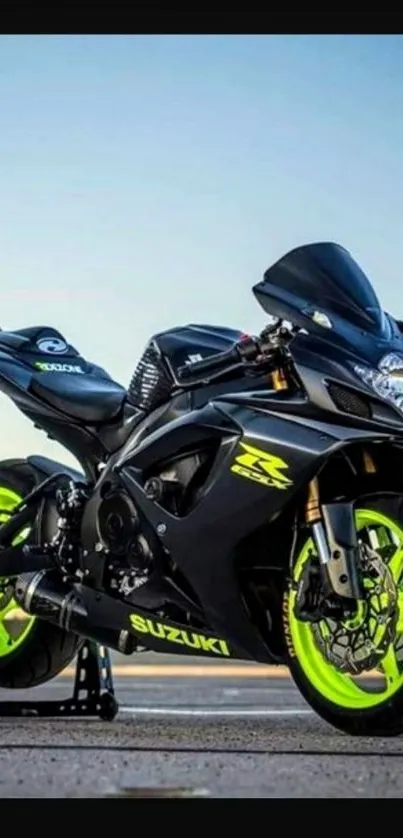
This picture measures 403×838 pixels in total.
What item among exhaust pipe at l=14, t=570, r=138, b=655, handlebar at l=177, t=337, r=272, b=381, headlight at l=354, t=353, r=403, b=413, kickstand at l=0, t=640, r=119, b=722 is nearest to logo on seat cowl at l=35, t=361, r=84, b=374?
exhaust pipe at l=14, t=570, r=138, b=655

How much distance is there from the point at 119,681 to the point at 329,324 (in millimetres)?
6616

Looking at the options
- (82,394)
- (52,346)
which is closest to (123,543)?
(82,394)

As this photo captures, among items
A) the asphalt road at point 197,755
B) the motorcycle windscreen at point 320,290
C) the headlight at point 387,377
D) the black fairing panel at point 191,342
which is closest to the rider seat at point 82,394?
the black fairing panel at point 191,342

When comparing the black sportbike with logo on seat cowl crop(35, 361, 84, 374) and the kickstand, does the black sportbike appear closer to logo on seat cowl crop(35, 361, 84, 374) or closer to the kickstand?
the kickstand

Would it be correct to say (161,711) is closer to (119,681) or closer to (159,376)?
(159,376)

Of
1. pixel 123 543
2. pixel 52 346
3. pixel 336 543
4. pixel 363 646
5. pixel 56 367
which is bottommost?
pixel 363 646

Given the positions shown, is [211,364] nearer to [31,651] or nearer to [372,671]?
[372,671]

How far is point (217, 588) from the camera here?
6.58m

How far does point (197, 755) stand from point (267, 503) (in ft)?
3.02

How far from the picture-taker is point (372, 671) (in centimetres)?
611

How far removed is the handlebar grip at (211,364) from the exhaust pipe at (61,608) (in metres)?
1.12

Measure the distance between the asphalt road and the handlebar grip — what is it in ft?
4.52

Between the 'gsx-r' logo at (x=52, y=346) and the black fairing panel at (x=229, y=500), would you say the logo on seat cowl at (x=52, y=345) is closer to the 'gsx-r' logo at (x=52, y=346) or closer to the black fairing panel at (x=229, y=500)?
the 'gsx-r' logo at (x=52, y=346)
